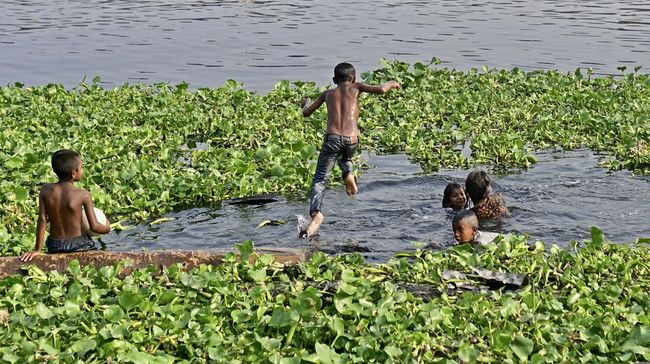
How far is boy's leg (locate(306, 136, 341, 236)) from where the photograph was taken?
383 inches

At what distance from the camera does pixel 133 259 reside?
7.75 metres

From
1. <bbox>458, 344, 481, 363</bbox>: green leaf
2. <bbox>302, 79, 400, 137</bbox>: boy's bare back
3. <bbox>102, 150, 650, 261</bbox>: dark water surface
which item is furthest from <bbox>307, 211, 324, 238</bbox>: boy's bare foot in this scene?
<bbox>458, 344, 481, 363</bbox>: green leaf

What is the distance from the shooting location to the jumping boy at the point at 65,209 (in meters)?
7.95

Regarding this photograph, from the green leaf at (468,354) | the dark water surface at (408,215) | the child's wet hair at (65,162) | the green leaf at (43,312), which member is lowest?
the dark water surface at (408,215)

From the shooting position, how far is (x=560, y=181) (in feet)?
38.7

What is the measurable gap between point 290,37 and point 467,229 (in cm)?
2106

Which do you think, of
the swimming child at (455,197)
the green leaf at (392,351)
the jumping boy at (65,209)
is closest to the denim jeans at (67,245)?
the jumping boy at (65,209)

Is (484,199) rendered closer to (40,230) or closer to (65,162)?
(65,162)

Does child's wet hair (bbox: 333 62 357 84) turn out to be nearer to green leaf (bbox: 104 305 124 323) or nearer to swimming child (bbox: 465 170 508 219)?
swimming child (bbox: 465 170 508 219)

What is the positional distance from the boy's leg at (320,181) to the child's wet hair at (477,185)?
5.22ft

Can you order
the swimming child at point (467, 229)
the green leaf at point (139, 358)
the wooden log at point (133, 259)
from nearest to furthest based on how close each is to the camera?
the green leaf at point (139, 358) → the wooden log at point (133, 259) → the swimming child at point (467, 229)

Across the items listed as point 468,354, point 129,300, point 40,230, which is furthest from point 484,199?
point 129,300

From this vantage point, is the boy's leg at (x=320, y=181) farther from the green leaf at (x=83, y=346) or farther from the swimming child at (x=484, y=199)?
the green leaf at (x=83, y=346)

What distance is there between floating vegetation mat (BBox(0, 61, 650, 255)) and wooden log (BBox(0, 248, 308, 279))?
901mm
